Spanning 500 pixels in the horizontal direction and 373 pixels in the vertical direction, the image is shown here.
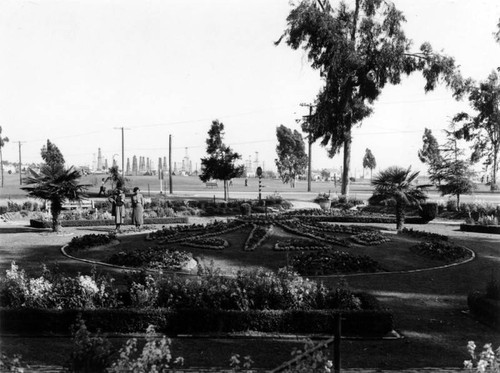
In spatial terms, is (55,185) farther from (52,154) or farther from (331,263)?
(52,154)

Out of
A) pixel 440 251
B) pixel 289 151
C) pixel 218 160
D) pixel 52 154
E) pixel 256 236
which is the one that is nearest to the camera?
pixel 440 251

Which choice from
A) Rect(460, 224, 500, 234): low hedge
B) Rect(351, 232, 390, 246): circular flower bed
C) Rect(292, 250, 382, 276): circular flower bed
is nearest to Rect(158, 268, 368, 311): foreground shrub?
Rect(292, 250, 382, 276): circular flower bed

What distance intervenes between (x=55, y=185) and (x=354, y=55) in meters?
17.8

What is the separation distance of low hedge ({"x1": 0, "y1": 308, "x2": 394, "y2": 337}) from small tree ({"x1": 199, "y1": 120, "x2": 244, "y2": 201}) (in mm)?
27550

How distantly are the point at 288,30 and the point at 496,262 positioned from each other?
19.3 metres

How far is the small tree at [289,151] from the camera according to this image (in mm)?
67312

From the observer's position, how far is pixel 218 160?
36281mm

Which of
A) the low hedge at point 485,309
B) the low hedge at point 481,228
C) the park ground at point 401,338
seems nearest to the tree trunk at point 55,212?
the park ground at point 401,338

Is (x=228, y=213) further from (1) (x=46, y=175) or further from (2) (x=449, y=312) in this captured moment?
(2) (x=449, y=312)

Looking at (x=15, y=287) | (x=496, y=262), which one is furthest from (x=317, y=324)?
(x=496, y=262)

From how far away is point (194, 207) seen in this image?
31.3 meters

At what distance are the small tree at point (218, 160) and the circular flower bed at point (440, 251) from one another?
21.0 m

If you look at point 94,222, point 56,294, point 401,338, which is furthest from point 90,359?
point 94,222

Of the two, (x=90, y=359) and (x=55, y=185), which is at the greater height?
(x=55, y=185)
